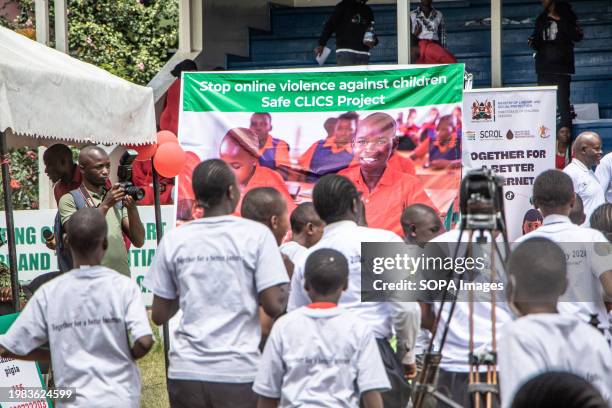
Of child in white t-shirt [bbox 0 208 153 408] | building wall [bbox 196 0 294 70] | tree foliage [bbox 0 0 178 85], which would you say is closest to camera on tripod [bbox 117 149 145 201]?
child in white t-shirt [bbox 0 208 153 408]

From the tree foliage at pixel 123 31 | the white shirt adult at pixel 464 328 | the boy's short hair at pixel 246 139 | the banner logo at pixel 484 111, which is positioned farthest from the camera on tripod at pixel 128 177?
the tree foliage at pixel 123 31

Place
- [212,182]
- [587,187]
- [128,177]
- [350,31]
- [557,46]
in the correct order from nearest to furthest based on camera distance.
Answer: [212,182] < [128,177] < [587,187] < [557,46] < [350,31]

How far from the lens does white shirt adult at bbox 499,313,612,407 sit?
3996 mm

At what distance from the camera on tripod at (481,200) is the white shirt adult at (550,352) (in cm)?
64

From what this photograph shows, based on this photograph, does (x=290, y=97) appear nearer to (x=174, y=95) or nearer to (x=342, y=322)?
(x=174, y=95)

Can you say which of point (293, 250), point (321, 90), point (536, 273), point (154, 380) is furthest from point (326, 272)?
point (321, 90)

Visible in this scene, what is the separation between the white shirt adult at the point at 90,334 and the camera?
17.3ft

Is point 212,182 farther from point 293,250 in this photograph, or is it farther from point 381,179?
point 381,179

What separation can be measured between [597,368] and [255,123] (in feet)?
24.2

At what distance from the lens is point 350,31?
14031mm

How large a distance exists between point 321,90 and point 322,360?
642 centimetres

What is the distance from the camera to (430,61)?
1451 cm

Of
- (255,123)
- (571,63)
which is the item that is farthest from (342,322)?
(571,63)

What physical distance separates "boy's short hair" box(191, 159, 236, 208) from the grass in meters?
3.89
